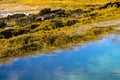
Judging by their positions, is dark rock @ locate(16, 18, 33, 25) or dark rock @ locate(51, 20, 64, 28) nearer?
dark rock @ locate(51, 20, 64, 28)

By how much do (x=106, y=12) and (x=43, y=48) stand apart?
11.4 m

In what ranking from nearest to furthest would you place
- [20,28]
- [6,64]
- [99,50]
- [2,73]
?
[2,73]
[6,64]
[99,50]
[20,28]

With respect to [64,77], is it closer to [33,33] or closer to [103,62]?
[103,62]

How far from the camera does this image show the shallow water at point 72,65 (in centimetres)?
1304

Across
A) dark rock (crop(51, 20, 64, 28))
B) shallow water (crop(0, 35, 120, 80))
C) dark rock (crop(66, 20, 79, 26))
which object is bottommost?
shallow water (crop(0, 35, 120, 80))

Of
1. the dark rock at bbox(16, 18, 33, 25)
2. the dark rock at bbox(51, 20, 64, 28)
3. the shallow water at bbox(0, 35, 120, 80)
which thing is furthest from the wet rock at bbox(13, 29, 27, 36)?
the shallow water at bbox(0, 35, 120, 80)

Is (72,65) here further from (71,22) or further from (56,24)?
(71,22)

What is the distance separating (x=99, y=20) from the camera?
24.0 meters

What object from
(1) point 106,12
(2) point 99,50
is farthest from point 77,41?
(1) point 106,12

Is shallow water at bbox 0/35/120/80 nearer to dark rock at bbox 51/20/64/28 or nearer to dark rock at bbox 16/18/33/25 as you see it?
dark rock at bbox 51/20/64/28

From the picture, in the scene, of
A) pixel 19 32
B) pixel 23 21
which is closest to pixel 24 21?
pixel 23 21

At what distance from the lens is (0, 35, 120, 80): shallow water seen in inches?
513

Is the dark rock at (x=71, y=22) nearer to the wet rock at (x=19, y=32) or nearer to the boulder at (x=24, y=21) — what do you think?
the boulder at (x=24, y=21)

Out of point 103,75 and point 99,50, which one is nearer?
point 103,75
